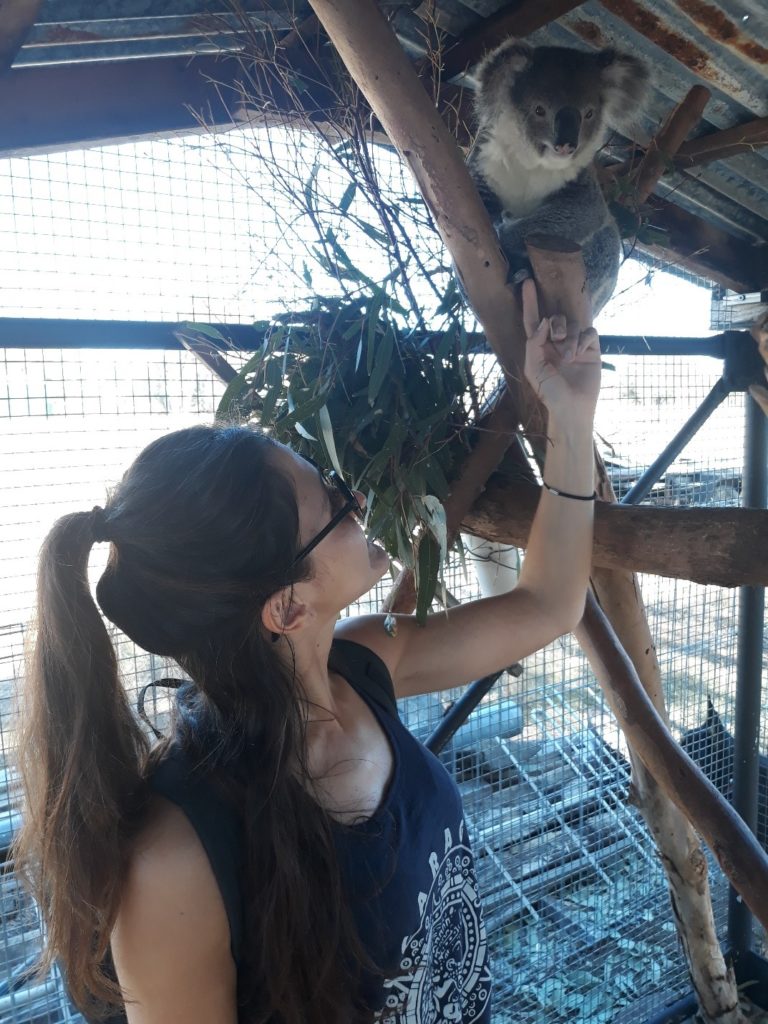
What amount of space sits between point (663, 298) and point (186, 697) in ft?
6.50

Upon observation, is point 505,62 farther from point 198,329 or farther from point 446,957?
point 446,957

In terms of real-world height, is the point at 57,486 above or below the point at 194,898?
above

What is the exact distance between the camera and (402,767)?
1.04 meters

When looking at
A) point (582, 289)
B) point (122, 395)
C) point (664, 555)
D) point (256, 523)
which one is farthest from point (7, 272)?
point (664, 555)

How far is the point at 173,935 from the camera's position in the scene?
72 centimetres

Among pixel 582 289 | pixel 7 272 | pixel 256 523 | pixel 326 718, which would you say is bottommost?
pixel 326 718

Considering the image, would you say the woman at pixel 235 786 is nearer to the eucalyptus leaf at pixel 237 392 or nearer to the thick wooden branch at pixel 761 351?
the eucalyptus leaf at pixel 237 392

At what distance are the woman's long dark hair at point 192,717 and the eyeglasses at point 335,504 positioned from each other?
4 centimetres

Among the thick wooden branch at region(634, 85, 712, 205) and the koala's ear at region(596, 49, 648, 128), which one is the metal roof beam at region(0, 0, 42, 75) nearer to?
the thick wooden branch at region(634, 85, 712, 205)

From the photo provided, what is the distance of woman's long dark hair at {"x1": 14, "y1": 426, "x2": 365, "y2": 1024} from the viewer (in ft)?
2.54

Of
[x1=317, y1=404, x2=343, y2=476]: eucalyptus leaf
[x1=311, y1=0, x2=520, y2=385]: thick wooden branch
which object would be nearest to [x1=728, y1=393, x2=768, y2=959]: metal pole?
[x1=311, y1=0, x2=520, y2=385]: thick wooden branch

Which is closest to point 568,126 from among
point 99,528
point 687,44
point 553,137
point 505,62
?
point 553,137

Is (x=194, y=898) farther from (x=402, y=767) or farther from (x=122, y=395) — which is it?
(x=122, y=395)

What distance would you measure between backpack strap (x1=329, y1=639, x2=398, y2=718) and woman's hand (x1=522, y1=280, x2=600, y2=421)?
1.76 ft
